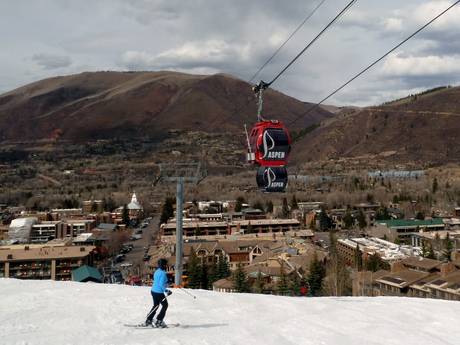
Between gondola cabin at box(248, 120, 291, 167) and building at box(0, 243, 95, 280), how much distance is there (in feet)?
109

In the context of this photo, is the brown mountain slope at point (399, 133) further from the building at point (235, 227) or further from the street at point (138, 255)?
the street at point (138, 255)

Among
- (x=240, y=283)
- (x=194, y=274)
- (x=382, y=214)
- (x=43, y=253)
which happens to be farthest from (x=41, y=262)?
(x=382, y=214)

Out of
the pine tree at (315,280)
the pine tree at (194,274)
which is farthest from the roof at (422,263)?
the pine tree at (194,274)

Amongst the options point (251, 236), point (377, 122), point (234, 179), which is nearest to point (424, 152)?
point (377, 122)

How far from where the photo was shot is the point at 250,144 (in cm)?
1384

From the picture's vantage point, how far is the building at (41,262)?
138 feet

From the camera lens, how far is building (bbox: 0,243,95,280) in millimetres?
42031

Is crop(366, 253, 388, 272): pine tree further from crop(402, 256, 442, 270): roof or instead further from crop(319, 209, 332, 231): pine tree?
crop(319, 209, 332, 231): pine tree

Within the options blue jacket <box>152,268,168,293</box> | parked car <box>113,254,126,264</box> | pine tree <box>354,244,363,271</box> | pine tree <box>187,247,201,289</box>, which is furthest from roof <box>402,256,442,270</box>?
blue jacket <box>152,268,168,293</box>

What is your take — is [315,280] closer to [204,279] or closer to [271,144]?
[204,279]

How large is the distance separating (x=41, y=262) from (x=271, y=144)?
34.7m

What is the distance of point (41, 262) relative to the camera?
140 feet

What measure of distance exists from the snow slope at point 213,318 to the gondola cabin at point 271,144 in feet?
11.8

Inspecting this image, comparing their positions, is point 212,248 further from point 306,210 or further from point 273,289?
point 306,210
